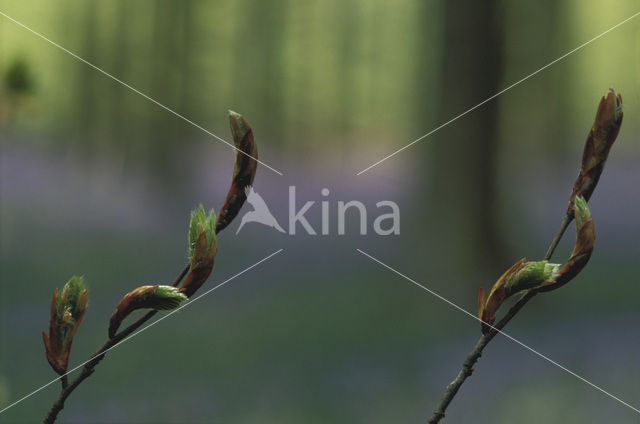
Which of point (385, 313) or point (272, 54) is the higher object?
point (272, 54)

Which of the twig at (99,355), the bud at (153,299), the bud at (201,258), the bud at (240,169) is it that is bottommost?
the twig at (99,355)

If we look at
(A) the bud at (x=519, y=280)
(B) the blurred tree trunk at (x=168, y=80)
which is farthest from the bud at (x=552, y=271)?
(B) the blurred tree trunk at (x=168, y=80)

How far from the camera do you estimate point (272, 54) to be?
0.51 metres

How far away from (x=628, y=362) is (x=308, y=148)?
1.05 ft

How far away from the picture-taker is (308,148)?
504mm

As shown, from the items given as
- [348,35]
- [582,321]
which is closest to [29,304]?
[348,35]

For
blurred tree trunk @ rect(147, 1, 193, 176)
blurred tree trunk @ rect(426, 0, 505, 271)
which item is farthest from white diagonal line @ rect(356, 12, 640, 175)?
blurred tree trunk @ rect(147, 1, 193, 176)

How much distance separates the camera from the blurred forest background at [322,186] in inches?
19.0

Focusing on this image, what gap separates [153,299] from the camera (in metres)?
0.30

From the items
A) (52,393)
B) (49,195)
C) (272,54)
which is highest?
(272,54)

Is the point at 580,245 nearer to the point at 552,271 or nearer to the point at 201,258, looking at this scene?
the point at 552,271

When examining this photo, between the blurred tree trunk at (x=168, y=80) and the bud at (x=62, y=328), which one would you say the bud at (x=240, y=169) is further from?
the blurred tree trunk at (x=168, y=80)

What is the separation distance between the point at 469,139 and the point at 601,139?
19cm

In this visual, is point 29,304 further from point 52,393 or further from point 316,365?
point 316,365
